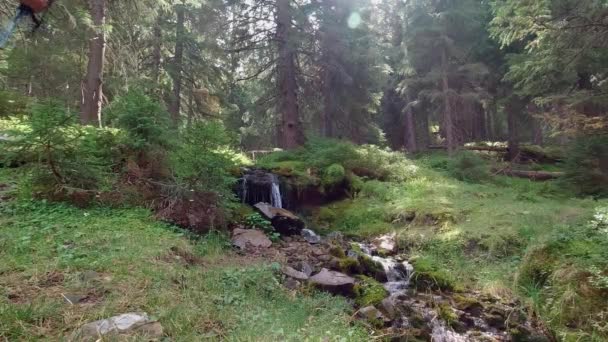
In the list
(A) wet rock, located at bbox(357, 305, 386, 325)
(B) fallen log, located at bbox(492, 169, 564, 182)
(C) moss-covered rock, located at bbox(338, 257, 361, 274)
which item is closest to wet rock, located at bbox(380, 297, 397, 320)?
(A) wet rock, located at bbox(357, 305, 386, 325)

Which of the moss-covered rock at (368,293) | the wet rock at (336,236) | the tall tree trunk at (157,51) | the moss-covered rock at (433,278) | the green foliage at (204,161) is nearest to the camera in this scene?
the moss-covered rock at (368,293)

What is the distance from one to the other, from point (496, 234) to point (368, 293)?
11.9 ft

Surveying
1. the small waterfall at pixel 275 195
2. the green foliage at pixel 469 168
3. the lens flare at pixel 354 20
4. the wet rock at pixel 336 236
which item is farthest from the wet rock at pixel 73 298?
the lens flare at pixel 354 20

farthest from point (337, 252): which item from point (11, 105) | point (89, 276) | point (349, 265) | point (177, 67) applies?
point (177, 67)

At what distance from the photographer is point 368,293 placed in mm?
5855

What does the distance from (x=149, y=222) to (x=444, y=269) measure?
17.7 ft

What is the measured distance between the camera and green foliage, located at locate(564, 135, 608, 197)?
1081cm

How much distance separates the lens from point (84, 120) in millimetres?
10664

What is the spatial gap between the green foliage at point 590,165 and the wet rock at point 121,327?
12.0m

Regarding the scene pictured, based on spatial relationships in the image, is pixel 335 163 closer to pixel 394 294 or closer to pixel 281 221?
pixel 281 221

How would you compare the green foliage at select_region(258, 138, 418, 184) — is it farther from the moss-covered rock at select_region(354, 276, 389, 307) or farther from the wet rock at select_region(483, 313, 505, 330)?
the wet rock at select_region(483, 313, 505, 330)

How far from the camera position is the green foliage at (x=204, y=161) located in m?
6.87

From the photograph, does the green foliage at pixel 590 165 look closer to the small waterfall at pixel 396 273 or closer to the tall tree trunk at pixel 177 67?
the small waterfall at pixel 396 273

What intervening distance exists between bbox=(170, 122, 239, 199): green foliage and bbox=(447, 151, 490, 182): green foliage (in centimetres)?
1007
